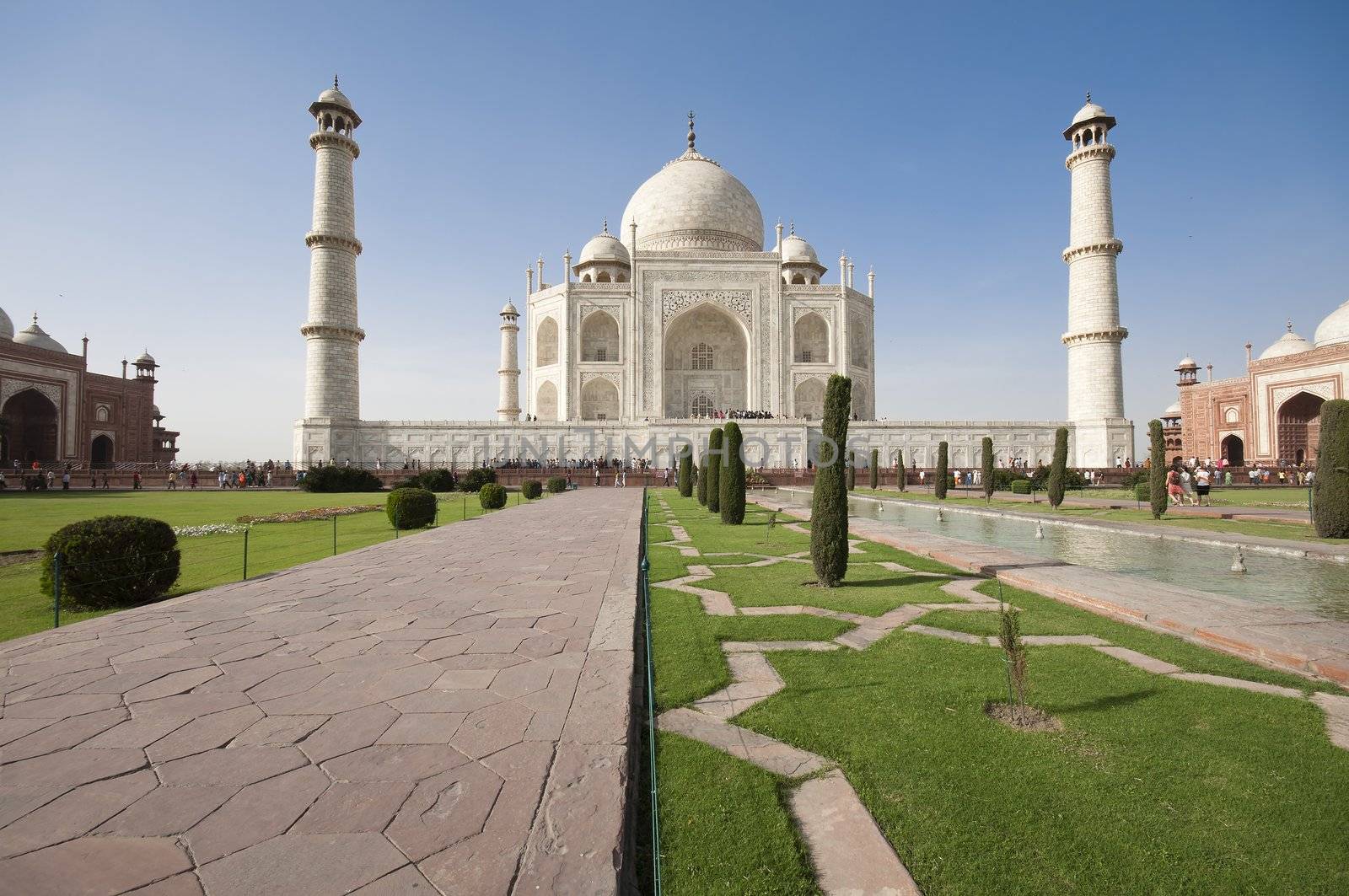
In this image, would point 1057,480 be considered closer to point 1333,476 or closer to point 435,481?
point 1333,476

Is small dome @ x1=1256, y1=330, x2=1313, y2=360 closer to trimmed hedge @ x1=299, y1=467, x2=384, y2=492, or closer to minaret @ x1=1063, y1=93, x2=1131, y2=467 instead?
minaret @ x1=1063, y1=93, x2=1131, y2=467

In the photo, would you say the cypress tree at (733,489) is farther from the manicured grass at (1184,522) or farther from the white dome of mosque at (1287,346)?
the white dome of mosque at (1287,346)

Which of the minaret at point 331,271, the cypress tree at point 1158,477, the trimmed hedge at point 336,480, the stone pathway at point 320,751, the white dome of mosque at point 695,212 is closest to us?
the stone pathway at point 320,751

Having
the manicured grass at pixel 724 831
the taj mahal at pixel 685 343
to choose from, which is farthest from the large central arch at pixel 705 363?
the manicured grass at pixel 724 831

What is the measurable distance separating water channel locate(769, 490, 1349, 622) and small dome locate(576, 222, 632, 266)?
2715cm

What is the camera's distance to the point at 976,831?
1.79 metres

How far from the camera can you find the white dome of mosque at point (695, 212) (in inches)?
1403

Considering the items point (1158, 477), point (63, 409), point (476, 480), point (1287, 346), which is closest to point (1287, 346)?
point (1287, 346)

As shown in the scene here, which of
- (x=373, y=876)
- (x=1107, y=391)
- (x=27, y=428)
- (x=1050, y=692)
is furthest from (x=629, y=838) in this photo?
(x=27, y=428)

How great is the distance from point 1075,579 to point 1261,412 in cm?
3433

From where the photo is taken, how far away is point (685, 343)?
34.6 meters

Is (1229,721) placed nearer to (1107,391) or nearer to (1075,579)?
(1075,579)

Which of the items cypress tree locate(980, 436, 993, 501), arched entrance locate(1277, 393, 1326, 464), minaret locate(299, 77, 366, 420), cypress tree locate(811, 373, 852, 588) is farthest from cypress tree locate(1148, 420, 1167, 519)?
minaret locate(299, 77, 366, 420)

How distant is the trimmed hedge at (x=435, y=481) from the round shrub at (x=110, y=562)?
1470 cm
